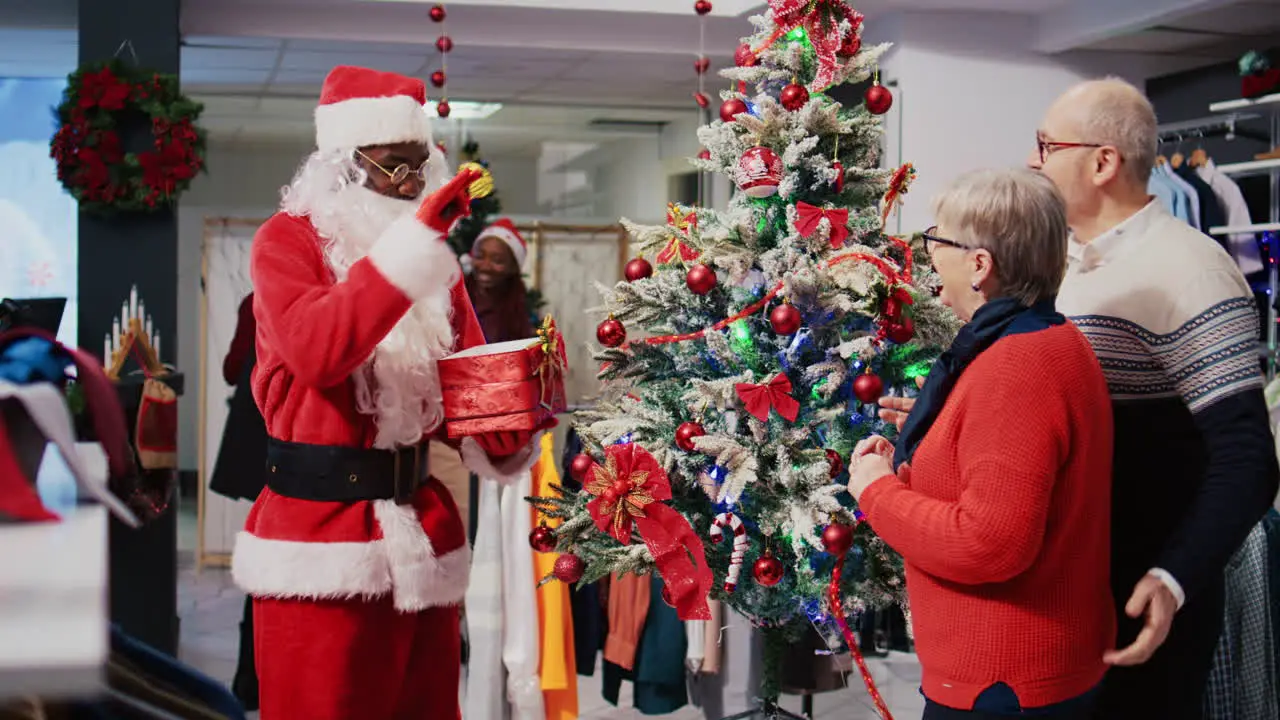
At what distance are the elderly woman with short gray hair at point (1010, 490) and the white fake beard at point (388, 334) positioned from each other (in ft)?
2.88

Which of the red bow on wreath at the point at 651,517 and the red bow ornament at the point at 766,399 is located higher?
the red bow ornament at the point at 766,399

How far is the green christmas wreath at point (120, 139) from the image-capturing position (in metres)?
4.59

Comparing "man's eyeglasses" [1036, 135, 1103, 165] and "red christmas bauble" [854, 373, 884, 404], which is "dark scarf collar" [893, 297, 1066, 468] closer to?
"man's eyeglasses" [1036, 135, 1103, 165]

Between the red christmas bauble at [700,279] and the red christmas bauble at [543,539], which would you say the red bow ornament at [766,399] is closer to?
the red christmas bauble at [700,279]

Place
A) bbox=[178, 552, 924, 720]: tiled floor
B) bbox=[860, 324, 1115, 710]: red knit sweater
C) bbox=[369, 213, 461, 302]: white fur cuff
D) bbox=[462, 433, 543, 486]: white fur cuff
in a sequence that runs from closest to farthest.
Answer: bbox=[860, 324, 1115, 710]: red knit sweater, bbox=[369, 213, 461, 302]: white fur cuff, bbox=[462, 433, 543, 486]: white fur cuff, bbox=[178, 552, 924, 720]: tiled floor

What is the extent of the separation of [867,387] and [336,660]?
1182 mm

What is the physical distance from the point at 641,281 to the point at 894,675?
8.53 ft

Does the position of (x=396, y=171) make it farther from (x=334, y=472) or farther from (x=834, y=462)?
(x=834, y=462)

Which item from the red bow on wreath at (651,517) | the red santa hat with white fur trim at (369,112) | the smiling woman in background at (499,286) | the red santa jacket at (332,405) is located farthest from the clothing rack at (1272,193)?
the red santa jacket at (332,405)

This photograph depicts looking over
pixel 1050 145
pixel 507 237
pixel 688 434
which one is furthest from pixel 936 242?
pixel 507 237

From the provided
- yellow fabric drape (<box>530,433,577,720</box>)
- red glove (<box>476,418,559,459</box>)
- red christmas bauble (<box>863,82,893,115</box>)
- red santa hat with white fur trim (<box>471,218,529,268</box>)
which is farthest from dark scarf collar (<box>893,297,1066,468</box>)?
red santa hat with white fur trim (<box>471,218,529,268</box>)

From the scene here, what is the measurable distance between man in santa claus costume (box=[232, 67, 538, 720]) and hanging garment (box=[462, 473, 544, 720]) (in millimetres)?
1245

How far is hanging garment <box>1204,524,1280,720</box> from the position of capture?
2242mm

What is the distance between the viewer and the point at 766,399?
8.09 feet
